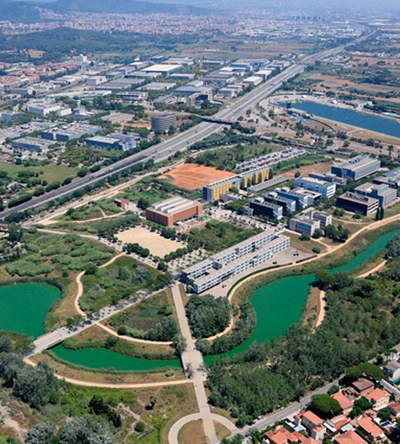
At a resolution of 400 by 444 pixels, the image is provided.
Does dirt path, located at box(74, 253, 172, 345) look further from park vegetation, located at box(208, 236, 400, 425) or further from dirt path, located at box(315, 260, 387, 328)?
dirt path, located at box(315, 260, 387, 328)

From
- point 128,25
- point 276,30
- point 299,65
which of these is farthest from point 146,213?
point 128,25

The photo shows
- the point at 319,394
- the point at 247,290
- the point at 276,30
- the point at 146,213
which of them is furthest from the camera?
the point at 276,30

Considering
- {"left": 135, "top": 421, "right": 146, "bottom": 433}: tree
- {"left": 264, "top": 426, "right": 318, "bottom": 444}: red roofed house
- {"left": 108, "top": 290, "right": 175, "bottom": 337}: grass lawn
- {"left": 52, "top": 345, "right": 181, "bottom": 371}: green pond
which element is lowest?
{"left": 52, "top": 345, "right": 181, "bottom": 371}: green pond

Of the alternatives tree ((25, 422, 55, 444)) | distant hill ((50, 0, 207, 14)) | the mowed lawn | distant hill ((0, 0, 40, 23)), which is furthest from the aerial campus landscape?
distant hill ((50, 0, 207, 14))

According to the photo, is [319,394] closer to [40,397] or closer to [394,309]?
[394,309]

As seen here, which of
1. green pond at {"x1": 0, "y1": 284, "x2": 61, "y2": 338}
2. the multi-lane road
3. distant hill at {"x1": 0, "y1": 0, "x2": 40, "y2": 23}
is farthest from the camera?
distant hill at {"x1": 0, "y1": 0, "x2": 40, "y2": 23}

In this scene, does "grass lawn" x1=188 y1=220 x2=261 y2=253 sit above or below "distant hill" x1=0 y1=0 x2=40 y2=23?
below
